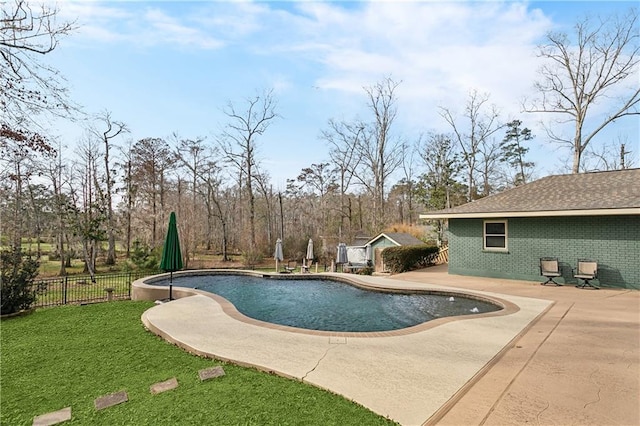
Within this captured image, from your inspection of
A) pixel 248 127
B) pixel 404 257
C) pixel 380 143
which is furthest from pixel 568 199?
pixel 248 127

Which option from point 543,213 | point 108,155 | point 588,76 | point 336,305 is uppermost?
point 588,76

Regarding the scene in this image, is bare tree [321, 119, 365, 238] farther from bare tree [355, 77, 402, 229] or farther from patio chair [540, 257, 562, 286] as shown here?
patio chair [540, 257, 562, 286]

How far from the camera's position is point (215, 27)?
968cm

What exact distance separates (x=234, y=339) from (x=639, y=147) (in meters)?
29.2

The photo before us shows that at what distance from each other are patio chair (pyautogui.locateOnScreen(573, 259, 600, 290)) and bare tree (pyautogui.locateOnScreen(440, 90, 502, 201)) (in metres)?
18.3

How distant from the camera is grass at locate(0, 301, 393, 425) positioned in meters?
3.01

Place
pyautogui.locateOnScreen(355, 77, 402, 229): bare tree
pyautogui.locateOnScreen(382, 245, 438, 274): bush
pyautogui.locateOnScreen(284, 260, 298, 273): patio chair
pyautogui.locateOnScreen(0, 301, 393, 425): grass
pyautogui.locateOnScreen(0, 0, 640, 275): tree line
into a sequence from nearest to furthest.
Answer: pyautogui.locateOnScreen(0, 301, 393, 425): grass, pyautogui.locateOnScreen(382, 245, 438, 274): bush, pyautogui.locateOnScreen(284, 260, 298, 273): patio chair, pyautogui.locateOnScreen(0, 0, 640, 275): tree line, pyautogui.locateOnScreen(355, 77, 402, 229): bare tree

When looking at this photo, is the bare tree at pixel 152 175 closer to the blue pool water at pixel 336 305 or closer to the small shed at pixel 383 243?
the blue pool water at pixel 336 305

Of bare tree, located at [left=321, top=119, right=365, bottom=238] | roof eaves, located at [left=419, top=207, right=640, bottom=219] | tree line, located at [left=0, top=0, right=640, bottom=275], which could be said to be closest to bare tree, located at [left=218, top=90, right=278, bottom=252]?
tree line, located at [left=0, top=0, right=640, bottom=275]

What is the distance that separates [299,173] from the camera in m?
34.0

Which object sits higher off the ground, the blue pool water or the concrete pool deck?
the concrete pool deck

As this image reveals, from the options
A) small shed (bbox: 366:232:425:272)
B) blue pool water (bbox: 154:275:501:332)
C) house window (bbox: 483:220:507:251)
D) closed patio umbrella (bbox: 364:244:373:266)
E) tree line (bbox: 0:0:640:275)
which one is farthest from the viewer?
tree line (bbox: 0:0:640:275)

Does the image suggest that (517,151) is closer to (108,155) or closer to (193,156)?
(193,156)

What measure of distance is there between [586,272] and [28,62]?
14.7 m
